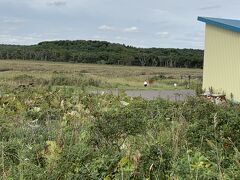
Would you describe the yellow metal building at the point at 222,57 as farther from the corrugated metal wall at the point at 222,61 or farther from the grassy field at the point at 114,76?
the grassy field at the point at 114,76

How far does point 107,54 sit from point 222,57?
108556 mm

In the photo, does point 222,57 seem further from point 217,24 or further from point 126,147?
point 126,147

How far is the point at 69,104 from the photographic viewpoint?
31.3ft

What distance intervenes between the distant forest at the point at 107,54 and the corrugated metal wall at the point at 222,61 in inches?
3641

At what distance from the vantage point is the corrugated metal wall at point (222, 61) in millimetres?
17875

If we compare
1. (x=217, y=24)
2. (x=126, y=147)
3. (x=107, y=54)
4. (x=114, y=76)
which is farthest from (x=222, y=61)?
(x=107, y=54)

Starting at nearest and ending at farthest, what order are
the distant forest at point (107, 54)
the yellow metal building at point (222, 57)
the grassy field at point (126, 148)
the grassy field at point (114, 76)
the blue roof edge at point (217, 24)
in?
the grassy field at point (126, 148), the blue roof edge at point (217, 24), the yellow metal building at point (222, 57), the grassy field at point (114, 76), the distant forest at point (107, 54)

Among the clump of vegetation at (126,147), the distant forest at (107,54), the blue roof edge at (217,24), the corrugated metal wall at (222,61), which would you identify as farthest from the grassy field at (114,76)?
the distant forest at (107,54)

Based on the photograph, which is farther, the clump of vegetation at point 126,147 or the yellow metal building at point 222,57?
the yellow metal building at point 222,57

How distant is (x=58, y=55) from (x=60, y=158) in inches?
Result: 4775

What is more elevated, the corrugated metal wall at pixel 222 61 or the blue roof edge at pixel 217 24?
the blue roof edge at pixel 217 24

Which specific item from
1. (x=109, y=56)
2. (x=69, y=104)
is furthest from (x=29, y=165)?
(x=109, y=56)

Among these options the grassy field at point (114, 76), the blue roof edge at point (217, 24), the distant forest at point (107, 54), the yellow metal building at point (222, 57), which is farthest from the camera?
the distant forest at point (107, 54)

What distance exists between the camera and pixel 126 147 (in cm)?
470
